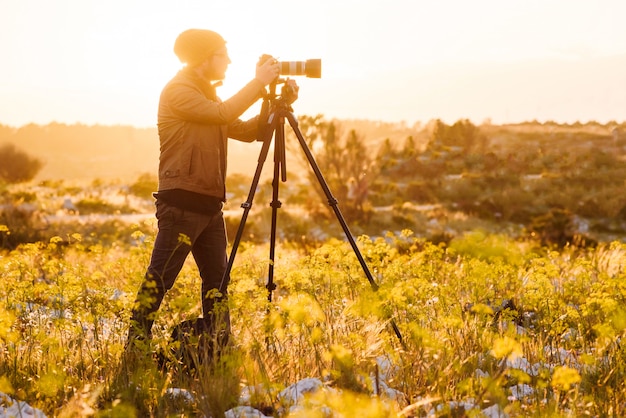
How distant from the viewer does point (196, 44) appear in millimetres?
3721

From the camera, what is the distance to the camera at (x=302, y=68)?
12.7 ft

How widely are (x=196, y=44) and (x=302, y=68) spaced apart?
0.67m

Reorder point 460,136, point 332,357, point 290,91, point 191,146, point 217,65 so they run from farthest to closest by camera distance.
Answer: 1. point 460,136
2. point 290,91
3. point 217,65
4. point 191,146
5. point 332,357

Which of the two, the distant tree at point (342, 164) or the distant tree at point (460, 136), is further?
the distant tree at point (460, 136)

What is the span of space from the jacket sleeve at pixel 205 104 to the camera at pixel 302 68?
272 mm

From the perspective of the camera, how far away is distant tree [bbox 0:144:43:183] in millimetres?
34312

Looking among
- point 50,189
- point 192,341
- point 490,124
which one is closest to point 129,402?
point 192,341

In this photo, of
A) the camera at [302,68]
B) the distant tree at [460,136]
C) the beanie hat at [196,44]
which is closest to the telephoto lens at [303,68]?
the camera at [302,68]

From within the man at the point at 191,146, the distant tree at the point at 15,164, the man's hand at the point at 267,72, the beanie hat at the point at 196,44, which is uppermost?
the beanie hat at the point at 196,44

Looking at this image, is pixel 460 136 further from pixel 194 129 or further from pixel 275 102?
pixel 194 129

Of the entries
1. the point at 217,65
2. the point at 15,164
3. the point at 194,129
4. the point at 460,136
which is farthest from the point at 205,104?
the point at 460,136

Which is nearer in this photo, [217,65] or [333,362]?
[333,362]

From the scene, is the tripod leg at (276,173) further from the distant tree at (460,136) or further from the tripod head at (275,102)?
the distant tree at (460,136)

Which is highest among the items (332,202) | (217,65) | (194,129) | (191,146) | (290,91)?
(217,65)
